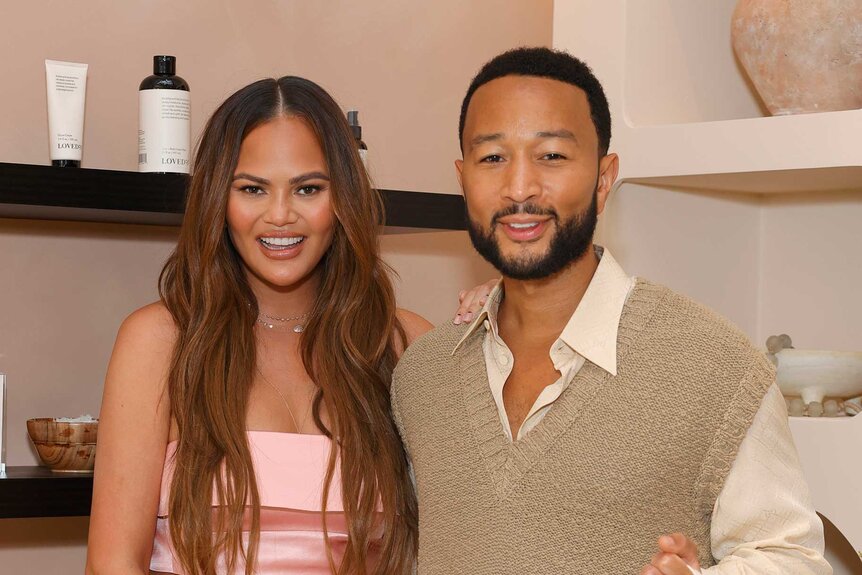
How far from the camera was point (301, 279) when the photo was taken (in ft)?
6.37

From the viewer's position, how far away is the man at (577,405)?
1.37 meters

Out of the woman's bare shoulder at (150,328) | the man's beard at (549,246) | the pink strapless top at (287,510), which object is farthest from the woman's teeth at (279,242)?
the man's beard at (549,246)

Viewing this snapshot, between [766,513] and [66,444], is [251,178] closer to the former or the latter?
[66,444]

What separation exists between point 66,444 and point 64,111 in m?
0.55

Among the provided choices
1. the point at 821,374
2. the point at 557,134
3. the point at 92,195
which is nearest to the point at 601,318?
the point at 557,134

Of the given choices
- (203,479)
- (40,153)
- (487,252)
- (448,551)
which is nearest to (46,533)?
(203,479)

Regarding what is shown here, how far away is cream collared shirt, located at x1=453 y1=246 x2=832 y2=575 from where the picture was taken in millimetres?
1327

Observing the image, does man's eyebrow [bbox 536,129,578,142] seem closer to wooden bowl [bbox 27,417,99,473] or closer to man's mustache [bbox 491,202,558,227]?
man's mustache [bbox 491,202,558,227]

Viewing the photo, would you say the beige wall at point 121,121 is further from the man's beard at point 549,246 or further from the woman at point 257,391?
the man's beard at point 549,246

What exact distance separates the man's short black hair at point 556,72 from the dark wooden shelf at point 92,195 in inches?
24.5

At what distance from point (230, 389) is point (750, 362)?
0.82m

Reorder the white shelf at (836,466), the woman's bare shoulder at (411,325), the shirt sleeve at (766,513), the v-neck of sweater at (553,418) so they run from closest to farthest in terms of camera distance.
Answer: the shirt sleeve at (766,513) → the v-neck of sweater at (553,418) → the white shelf at (836,466) → the woman's bare shoulder at (411,325)

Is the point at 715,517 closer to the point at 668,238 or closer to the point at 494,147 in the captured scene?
the point at 494,147

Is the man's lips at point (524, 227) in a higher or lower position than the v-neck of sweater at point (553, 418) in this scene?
higher
